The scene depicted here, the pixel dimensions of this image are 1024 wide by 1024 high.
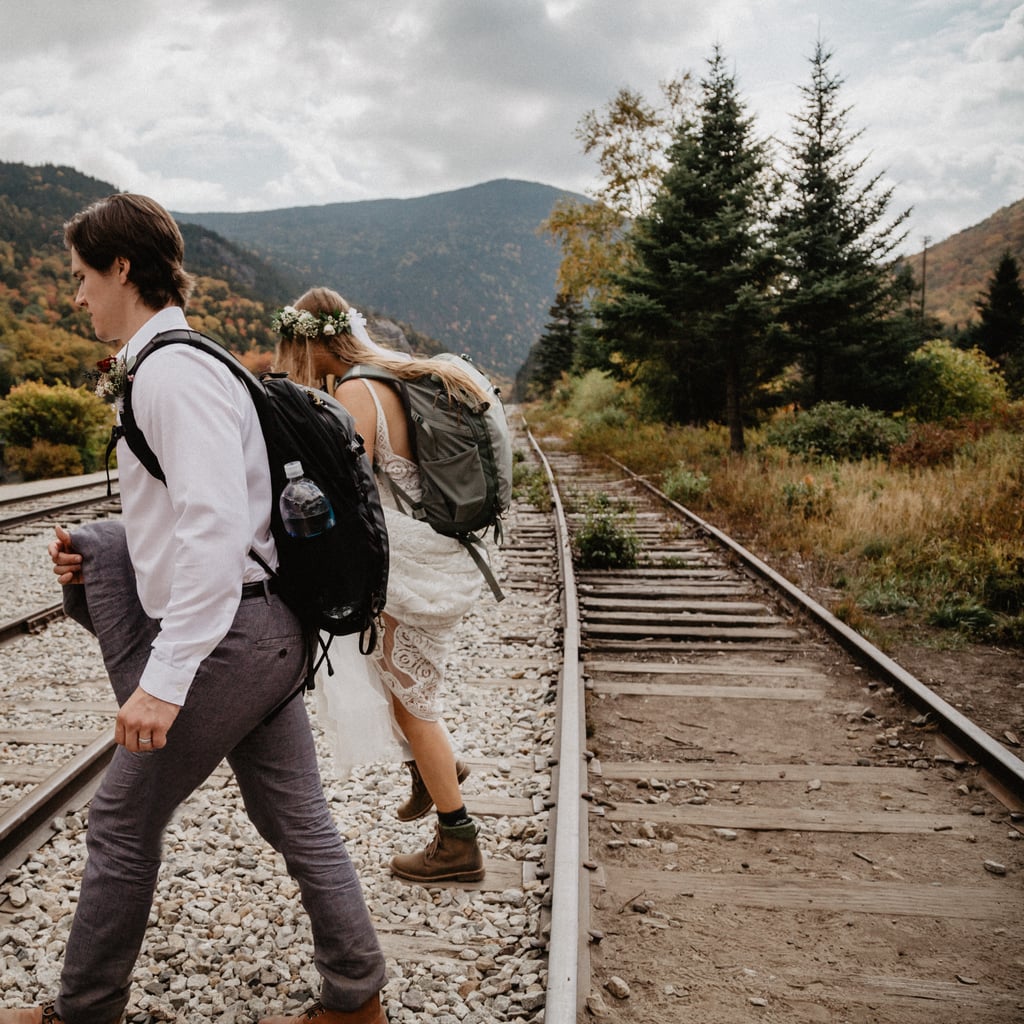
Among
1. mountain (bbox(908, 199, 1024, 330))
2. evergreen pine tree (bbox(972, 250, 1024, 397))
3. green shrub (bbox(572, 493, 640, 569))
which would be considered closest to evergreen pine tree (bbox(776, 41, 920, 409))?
green shrub (bbox(572, 493, 640, 569))

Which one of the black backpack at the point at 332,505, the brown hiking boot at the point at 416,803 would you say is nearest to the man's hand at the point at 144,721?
the black backpack at the point at 332,505

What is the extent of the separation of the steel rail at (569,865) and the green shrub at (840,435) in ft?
33.7

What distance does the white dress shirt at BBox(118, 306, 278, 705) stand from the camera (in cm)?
145

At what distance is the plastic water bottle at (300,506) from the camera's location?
1.63 meters

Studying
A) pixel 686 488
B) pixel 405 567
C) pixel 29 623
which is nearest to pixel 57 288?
pixel 686 488

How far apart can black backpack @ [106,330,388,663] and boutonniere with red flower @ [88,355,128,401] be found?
95mm

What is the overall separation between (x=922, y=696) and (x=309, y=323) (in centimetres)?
381

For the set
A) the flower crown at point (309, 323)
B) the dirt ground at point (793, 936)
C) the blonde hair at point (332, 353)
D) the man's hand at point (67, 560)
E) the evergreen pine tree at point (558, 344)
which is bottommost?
the dirt ground at point (793, 936)

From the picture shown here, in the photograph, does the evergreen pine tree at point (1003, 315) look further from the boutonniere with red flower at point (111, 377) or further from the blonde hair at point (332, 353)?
the boutonniere with red flower at point (111, 377)

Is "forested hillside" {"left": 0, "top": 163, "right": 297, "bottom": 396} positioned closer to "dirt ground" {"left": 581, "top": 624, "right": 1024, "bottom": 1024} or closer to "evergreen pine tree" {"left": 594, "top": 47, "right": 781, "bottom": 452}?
"dirt ground" {"left": 581, "top": 624, "right": 1024, "bottom": 1024}

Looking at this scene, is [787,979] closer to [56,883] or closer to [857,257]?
[56,883]

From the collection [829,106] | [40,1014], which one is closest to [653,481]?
[40,1014]

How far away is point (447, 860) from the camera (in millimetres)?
2719

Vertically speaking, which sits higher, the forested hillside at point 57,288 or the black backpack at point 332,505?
the forested hillside at point 57,288
